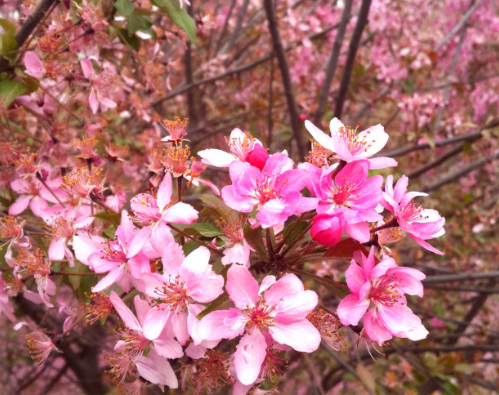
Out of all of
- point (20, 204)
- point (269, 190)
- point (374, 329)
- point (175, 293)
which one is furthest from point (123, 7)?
point (374, 329)

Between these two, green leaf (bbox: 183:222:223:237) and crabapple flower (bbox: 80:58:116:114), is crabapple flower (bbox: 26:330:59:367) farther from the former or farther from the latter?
crabapple flower (bbox: 80:58:116:114)

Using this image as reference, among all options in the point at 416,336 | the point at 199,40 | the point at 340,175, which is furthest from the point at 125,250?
the point at 199,40

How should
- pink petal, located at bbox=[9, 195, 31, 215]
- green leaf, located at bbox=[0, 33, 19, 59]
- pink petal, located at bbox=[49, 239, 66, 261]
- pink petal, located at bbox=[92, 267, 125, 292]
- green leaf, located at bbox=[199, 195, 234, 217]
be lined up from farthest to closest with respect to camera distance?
pink petal, located at bbox=[9, 195, 31, 215] → green leaf, located at bbox=[0, 33, 19, 59] → pink petal, located at bbox=[49, 239, 66, 261] → green leaf, located at bbox=[199, 195, 234, 217] → pink petal, located at bbox=[92, 267, 125, 292]

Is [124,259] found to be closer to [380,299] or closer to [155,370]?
[155,370]

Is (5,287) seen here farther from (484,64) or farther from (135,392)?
(484,64)

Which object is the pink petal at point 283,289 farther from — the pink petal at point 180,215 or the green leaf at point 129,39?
the green leaf at point 129,39

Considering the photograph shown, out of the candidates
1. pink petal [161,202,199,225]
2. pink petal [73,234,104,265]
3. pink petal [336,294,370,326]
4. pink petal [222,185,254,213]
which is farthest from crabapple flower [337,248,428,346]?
pink petal [73,234,104,265]
